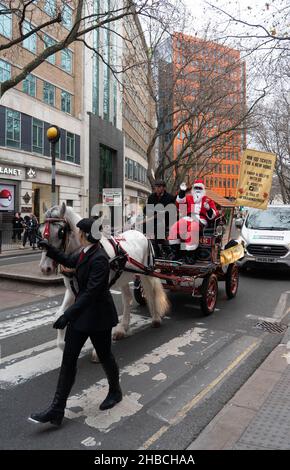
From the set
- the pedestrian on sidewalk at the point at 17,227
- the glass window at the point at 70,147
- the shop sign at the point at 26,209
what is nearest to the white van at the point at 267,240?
the pedestrian on sidewalk at the point at 17,227

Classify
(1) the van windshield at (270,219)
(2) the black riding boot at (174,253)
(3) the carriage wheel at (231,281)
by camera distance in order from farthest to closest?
(1) the van windshield at (270,219), (3) the carriage wheel at (231,281), (2) the black riding boot at (174,253)

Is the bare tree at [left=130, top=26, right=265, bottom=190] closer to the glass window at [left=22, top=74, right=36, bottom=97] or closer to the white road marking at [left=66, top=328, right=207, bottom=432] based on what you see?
the glass window at [left=22, top=74, right=36, bottom=97]

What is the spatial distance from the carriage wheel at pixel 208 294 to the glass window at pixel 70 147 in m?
26.9

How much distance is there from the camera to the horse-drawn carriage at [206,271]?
24.1 feet

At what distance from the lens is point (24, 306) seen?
815 cm

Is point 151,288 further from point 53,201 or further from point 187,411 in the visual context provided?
point 53,201

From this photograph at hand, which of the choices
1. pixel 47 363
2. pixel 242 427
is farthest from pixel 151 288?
pixel 242 427

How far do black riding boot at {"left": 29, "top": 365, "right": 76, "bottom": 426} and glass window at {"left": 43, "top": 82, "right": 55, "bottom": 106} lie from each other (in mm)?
28795

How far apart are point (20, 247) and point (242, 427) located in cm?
1910

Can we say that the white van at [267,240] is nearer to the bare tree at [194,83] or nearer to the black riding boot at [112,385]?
the black riding boot at [112,385]

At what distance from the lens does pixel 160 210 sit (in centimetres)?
800

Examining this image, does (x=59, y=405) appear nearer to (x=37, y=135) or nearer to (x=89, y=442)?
(x=89, y=442)

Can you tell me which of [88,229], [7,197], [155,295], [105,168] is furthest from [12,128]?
[88,229]

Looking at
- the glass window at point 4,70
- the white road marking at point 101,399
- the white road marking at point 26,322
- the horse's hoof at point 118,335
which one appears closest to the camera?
the white road marking at point 101,399
